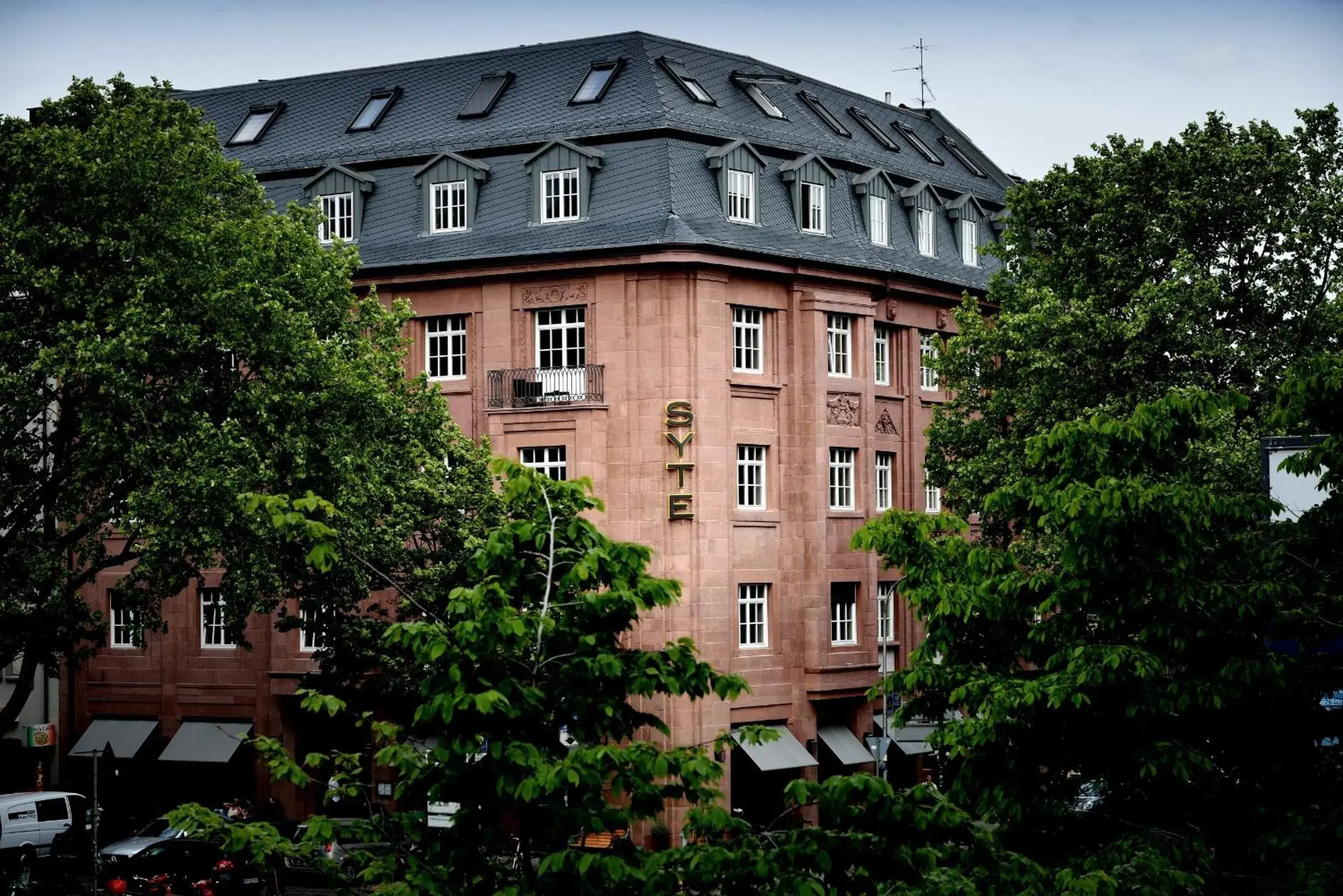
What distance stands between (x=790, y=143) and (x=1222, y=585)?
37.8 metres

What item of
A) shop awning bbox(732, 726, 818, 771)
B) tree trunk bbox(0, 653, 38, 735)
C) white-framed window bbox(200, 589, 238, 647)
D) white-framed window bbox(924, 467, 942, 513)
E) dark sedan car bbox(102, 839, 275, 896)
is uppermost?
white-framed window bbox(924, 467, 942, 513)

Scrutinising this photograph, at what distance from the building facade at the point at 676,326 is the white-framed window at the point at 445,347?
2.9 inches

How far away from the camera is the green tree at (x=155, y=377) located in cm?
3959

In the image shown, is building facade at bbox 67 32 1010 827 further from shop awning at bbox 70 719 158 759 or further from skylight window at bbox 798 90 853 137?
shop awning at bbox 70 719 158 759

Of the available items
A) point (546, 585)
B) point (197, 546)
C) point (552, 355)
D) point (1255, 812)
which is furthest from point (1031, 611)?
point (552, 355)

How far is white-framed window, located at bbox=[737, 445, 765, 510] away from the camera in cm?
5259

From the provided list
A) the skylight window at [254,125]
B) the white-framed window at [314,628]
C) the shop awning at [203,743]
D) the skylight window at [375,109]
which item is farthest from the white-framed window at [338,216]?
the shop awning at [203,743]

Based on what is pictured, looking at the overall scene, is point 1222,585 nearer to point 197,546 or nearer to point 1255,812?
point 1255,812

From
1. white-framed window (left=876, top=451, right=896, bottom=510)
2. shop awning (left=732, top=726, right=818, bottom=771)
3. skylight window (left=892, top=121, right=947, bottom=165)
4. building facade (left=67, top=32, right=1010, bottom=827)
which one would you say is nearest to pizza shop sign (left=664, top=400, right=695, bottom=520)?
building facade (left=67, top=32, right=1010, bottom=827)

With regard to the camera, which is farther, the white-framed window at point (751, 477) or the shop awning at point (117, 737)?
the shop awning at point (117, 737)

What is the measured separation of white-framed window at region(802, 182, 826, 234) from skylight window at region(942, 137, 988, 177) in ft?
45.4

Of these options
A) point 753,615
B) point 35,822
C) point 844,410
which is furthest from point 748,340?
point 35,822

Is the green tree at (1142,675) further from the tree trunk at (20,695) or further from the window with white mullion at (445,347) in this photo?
the window with white mullion at (445,347)

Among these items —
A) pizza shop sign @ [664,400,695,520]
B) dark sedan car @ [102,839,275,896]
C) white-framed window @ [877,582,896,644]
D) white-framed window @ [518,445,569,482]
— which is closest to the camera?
dark sedan car @ [102,839,275,896]
